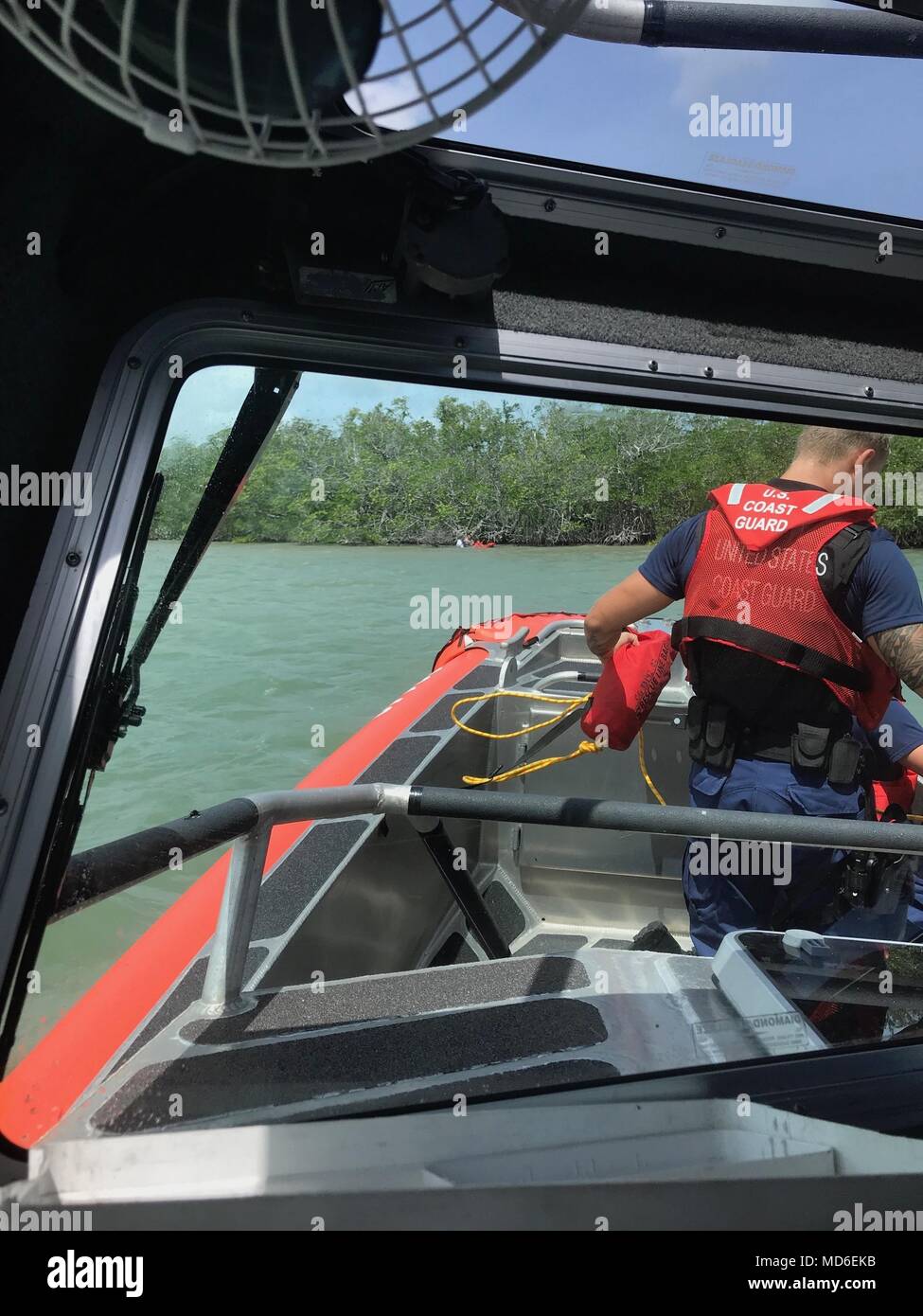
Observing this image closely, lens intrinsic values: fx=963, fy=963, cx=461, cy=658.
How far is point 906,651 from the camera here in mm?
1971

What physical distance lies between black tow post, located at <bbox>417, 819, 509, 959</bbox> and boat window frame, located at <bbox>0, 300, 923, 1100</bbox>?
0.93 metres

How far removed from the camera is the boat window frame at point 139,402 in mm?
1021

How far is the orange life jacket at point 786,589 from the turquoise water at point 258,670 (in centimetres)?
23

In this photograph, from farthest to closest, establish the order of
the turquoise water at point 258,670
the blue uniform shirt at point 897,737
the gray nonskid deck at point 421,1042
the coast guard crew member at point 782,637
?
the blue uniform shirt at point 897,737
the coast guard crew member at point 782,637
the turquoise water at point 258,670
the gray nonskid deck at point 421,1042

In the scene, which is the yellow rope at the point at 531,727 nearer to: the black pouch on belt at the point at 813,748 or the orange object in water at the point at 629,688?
the orange object in water at the point at 629,688

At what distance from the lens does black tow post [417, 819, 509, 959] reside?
1938 millimetres

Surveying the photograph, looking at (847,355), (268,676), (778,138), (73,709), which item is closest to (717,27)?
(778,138)

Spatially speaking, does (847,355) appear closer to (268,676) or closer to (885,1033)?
(885,1033)

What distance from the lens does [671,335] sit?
1135mm

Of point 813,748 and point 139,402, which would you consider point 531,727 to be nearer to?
point 813,748

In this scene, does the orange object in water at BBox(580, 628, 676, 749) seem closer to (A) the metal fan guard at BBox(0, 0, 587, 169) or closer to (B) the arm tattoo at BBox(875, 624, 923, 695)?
(B) the arm tattoo at BBox(875, 624, 923, 695)

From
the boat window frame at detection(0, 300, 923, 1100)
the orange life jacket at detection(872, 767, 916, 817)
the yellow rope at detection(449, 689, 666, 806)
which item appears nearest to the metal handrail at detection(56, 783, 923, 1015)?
the boat window frame at detection(0, 300, 923, 1100)

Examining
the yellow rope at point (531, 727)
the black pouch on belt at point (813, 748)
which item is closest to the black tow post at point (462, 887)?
the yellow rope at point (531, 727)

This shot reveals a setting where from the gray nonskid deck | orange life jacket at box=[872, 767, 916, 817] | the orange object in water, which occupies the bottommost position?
the gray nonskid deck
